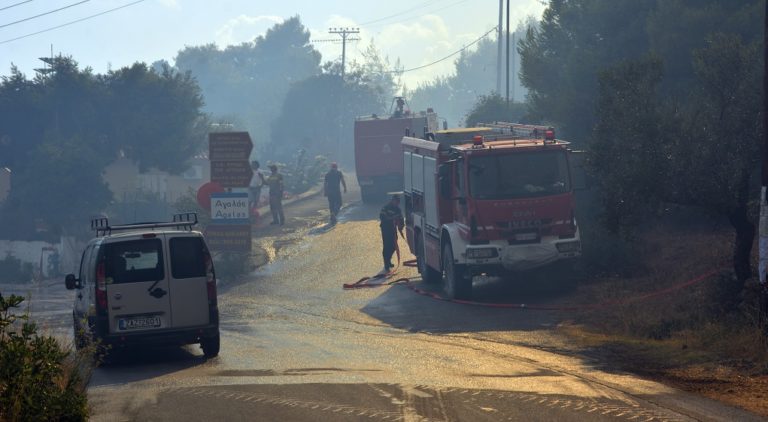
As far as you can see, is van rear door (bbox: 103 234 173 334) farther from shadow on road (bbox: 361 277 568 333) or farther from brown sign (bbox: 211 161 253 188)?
brown sign (bbox: 211 161 253 188)

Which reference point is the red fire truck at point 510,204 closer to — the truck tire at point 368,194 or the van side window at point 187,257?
the van side window at point 187,257

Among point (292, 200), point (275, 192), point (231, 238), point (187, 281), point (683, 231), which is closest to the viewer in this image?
point (187, 281)

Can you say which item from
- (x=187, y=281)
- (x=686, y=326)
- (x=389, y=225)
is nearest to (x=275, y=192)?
Result: (x=389, y=225)

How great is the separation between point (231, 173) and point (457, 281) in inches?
404

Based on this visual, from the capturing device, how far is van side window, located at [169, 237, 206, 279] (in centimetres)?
1387

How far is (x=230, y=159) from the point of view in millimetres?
28344

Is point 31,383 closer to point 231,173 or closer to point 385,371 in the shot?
point 385,371

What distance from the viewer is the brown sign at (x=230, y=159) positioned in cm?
2822

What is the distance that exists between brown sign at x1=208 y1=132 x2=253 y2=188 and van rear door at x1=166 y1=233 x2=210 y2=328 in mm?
14281

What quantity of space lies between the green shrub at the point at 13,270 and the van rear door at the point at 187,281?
2937cm

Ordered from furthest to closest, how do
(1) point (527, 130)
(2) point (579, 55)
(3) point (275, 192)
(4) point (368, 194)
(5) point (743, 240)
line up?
(4) point (368, 194) < (3) point (275, 192) < (2) point (579, 55) < (1) point (527, 130) < (5) point (743, 240)

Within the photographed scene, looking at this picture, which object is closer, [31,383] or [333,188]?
[31,383]

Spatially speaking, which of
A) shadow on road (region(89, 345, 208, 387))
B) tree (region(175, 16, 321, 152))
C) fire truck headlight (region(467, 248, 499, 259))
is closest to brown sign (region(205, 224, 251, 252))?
fire truck headlight (region(467, 248, 499, 259))

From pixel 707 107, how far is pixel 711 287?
2803 millimetres
